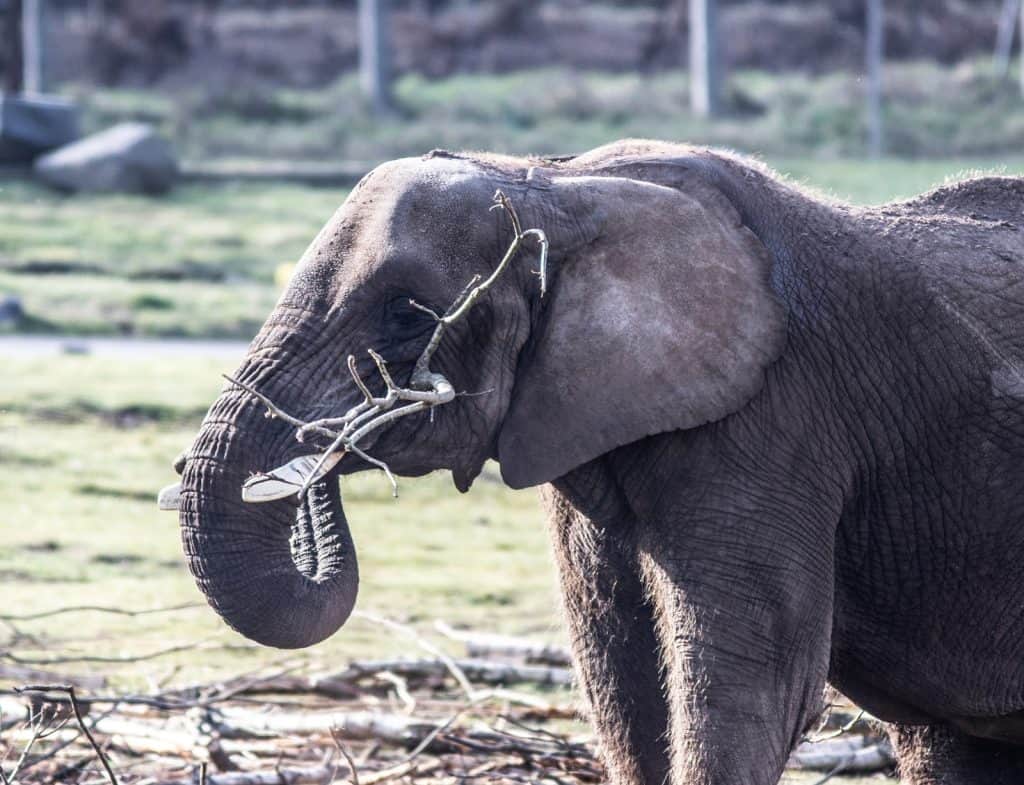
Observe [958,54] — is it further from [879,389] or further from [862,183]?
[879,389]

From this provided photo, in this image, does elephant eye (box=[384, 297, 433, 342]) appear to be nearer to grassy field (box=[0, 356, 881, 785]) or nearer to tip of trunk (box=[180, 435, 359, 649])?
tip of trunk (box=[180, 435, 359, 649])

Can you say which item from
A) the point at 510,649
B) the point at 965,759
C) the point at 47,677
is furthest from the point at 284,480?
the point at 510,649

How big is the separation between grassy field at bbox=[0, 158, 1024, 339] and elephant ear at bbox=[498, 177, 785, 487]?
11.2 metres

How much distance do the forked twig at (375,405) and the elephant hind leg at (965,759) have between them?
8.01ft

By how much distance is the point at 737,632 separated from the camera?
5.09 m

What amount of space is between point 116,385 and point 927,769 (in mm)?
9085

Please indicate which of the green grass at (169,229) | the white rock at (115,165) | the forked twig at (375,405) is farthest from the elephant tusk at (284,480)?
the white rock at (115,165)

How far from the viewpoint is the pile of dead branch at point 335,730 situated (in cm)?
664

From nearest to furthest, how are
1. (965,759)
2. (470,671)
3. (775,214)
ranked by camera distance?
1. (775,214)
2. (965,759)
3. (470,671)

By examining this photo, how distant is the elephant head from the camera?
192 inches

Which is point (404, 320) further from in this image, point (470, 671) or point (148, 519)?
point (148, 519)

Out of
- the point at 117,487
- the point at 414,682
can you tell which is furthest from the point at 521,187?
the point at 117,487

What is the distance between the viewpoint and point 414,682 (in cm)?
818

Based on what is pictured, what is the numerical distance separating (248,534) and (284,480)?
220 mm
